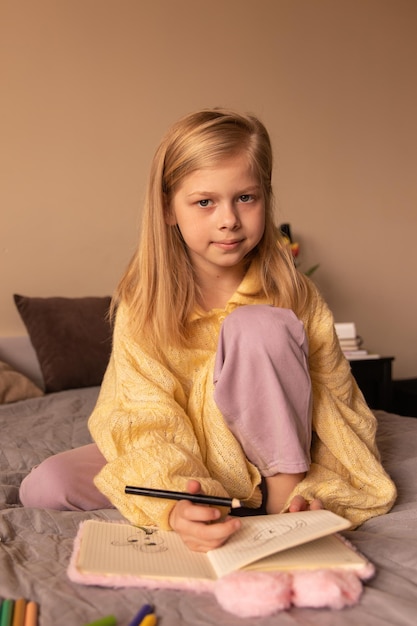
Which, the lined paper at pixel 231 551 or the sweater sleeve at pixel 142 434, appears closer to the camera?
the lined paper at pixel 231 551

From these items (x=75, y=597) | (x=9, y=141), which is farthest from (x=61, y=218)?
(x=75, y=597)

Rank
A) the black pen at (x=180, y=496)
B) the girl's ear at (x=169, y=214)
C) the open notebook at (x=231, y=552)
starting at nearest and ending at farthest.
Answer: the open notebook at (x=231, y=552) → the black pen at (x=180, y=496) → the girl's ear at (x=169, y=214)

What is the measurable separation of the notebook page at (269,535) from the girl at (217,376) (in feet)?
0.09

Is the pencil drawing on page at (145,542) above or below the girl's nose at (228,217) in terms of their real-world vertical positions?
below

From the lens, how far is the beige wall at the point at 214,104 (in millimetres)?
2523

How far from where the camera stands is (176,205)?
4.12 ft

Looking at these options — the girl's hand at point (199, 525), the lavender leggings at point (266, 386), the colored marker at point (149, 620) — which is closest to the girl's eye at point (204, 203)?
the lavender leggings at point (266, 386)

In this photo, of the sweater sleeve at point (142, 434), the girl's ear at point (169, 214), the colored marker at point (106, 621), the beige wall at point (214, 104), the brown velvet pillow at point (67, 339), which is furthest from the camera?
the beige wall at point (214, 104)

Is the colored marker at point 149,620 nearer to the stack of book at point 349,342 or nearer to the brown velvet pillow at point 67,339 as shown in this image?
the brown velvet pillow at point 67,339

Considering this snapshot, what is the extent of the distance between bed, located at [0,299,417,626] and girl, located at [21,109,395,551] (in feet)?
0.26

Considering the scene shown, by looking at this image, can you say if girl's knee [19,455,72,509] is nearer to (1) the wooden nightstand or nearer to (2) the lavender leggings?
(2) the lavender leggings

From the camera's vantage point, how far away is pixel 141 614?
688mm

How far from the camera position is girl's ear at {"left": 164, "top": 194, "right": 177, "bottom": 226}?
1.30 meters

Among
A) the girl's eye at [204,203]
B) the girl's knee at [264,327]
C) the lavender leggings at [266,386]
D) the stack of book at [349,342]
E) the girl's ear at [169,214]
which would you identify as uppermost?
the girl's eye at [204,203]
